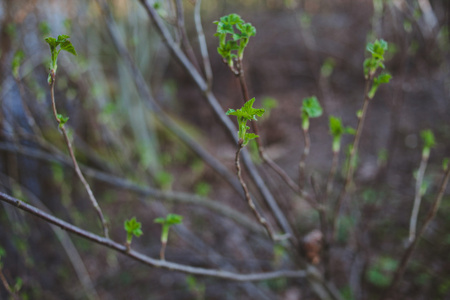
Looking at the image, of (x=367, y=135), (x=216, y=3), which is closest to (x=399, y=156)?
(x=367, y=135)

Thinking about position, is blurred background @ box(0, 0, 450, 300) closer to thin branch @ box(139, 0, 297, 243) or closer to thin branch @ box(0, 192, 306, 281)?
thin branch @ box(139, 0, 297, 243)

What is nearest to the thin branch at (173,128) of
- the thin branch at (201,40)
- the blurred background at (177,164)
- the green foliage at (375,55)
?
the blurred background at (177,164)

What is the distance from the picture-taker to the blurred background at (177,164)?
2467 millimetres

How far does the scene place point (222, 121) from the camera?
1.62 meters

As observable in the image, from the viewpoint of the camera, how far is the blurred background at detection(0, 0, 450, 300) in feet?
8.09

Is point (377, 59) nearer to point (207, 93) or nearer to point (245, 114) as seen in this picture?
point (245, 114)

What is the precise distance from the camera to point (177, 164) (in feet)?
18.5

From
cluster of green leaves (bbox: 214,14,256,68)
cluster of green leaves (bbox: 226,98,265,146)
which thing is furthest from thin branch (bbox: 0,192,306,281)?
cluster of green leaves (bbox: 214,14,256,68)

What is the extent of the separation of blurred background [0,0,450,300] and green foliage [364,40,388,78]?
2.43ft

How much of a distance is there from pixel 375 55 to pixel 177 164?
4.80 metres

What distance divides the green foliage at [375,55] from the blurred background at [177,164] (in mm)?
741

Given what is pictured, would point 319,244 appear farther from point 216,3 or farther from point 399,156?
point 216,3

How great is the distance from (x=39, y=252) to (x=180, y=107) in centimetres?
517

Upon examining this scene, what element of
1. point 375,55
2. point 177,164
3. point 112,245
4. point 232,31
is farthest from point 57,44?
point 177,164
